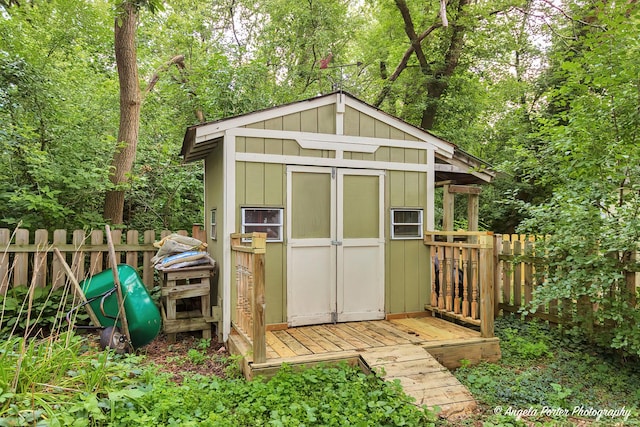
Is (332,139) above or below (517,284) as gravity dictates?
above

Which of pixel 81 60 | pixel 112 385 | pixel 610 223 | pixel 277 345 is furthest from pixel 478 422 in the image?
pixel 81 60

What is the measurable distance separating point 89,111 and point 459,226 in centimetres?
887

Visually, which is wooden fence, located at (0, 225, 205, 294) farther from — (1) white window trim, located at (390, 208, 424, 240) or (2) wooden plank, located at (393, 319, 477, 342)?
(2) wooden plank, located at (393, 319, 477, 342)

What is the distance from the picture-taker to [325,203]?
4977 mm

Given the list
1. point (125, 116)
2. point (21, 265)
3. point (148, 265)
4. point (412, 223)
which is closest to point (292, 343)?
point (412, 223)

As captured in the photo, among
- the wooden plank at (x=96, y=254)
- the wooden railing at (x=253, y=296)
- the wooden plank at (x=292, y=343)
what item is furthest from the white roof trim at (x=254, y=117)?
the wooden plank at (x=292, y=343)

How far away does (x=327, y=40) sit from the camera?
10930 millimetres

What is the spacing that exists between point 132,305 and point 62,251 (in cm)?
137

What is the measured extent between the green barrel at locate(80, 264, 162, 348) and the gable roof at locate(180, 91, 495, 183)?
1796 mm

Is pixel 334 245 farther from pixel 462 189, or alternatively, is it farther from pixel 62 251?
pixel 62 251

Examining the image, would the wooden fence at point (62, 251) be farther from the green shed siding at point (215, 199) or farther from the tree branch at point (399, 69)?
the tree branch at point (399, 69)

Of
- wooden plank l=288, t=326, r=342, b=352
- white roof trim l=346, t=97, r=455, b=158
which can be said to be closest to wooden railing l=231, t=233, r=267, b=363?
wooden plank l=288, t=326, r=342, b=352

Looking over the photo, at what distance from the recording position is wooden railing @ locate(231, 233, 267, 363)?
346cm

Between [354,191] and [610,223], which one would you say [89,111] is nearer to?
[354,191]
